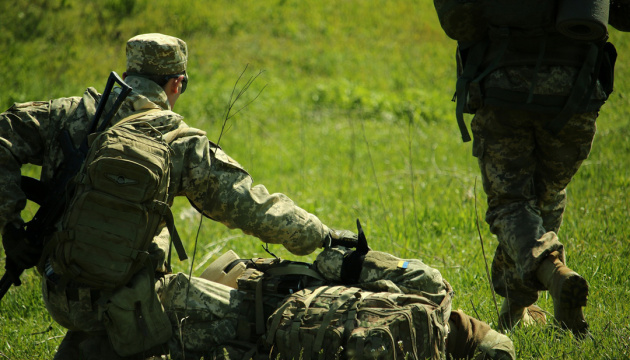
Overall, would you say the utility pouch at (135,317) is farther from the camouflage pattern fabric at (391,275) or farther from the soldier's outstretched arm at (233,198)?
the camouflage pattern fabric at (391,275)

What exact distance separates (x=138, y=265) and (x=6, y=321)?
83.3 inches

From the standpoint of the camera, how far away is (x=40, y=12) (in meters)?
15.0

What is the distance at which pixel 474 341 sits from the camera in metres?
3.32

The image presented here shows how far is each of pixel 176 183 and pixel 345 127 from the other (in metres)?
7.76

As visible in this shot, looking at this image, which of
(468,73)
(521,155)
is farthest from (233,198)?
(521,155)

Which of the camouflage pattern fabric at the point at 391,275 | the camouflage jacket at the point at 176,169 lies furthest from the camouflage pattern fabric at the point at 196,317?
the camouflage pattern fabric at the point at 391,275

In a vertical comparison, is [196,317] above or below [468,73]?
below

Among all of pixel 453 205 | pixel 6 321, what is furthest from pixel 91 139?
pixel 453 205

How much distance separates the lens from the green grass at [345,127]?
4.57 metres

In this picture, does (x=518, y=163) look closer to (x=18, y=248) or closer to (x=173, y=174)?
(x=173, y=174)

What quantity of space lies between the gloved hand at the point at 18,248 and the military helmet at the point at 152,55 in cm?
112

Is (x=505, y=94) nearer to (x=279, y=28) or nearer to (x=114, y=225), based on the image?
(x=114, y=225)

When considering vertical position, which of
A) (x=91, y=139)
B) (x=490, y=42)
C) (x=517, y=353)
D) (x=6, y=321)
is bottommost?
(x=6, y=321)

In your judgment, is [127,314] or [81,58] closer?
[127,314]
